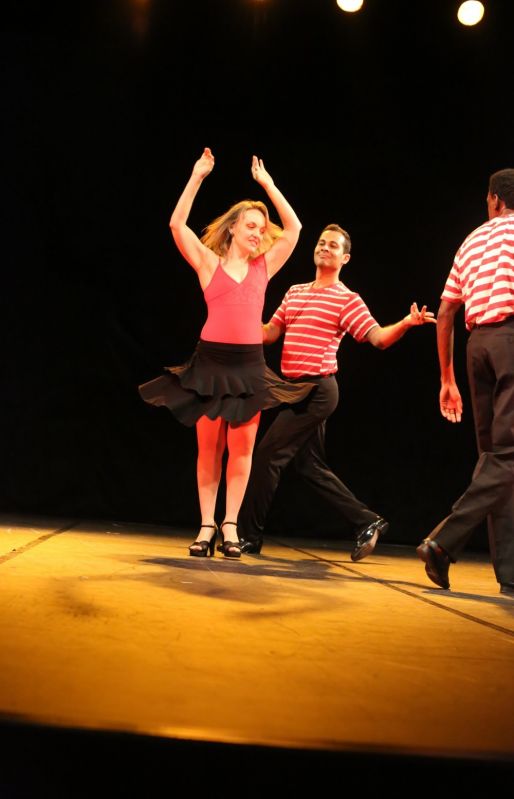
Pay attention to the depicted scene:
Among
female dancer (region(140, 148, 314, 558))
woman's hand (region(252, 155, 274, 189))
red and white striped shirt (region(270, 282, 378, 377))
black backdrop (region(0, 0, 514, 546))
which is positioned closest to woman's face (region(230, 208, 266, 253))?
female dancer (region(140, 148, 314, 558))

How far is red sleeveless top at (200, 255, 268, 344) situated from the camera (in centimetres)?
350

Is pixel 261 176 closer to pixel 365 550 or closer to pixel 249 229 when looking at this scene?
pixel 249 229

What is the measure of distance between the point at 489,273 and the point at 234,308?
39.6 inches

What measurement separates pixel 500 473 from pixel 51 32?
3.86 metres

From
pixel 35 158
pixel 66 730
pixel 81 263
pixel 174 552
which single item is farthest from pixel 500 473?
pixel 35 158

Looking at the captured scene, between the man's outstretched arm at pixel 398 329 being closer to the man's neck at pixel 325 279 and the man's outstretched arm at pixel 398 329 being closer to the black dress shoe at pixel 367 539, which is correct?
the man's neck at pixel 325 279

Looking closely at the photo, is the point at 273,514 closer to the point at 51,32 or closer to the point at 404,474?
the point at 404,474

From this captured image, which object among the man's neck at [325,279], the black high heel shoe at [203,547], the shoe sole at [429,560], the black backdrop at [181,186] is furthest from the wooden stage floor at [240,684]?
the black backdrop at [181,186]

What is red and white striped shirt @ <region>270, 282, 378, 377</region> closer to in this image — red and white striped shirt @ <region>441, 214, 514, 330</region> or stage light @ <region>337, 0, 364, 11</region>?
red and white striped shirt @ <region>441, 214, 514, 330</region>

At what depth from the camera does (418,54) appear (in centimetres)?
527

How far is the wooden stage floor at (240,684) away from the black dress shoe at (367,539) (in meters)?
1.12

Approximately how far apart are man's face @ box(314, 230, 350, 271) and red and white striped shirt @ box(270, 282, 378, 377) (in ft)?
0.35

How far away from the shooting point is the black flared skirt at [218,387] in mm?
3383

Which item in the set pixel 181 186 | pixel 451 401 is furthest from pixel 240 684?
pixel 181 186
